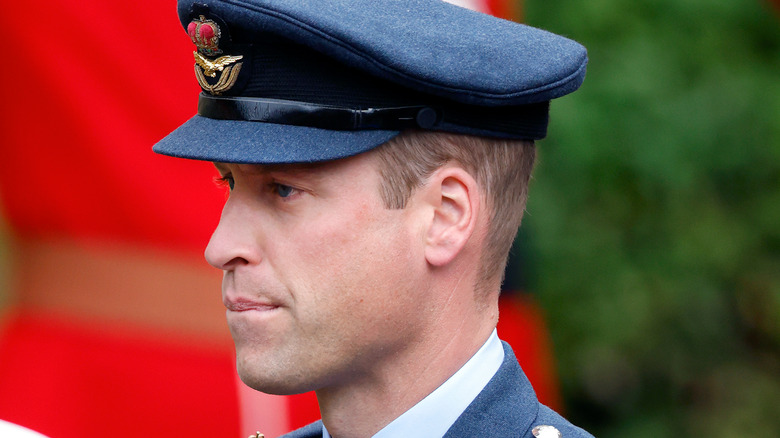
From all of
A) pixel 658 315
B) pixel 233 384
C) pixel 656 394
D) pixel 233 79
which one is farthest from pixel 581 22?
pixel 233 79

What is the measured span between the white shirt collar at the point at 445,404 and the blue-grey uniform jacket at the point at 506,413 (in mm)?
26

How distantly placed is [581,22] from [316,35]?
12.2 ft

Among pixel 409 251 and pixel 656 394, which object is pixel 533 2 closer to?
pixel 656 394

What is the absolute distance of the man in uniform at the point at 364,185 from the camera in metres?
1.93

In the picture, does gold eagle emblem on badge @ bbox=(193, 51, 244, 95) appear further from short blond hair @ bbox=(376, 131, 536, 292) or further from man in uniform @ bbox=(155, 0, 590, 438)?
short blond hair @ bbox=(376, 131, 536, 292)

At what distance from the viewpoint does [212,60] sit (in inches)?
80.8

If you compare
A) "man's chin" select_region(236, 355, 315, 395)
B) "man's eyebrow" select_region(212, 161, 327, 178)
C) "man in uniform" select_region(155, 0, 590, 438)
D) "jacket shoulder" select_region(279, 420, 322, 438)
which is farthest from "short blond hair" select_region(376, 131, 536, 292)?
"jacket shoulder" select_region(279, 420, 322, 438)

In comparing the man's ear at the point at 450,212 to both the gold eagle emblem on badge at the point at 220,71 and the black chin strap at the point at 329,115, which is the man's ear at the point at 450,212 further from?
the gold eagle emblem on badge at the point at 220,71

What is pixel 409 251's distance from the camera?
1.97 meters

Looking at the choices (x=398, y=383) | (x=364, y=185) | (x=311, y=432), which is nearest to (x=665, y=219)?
(x=311, y=432)

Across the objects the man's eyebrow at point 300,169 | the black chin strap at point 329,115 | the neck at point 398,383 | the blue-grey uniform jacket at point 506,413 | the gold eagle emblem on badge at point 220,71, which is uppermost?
the gold eagle emblem on badge at point 220,71

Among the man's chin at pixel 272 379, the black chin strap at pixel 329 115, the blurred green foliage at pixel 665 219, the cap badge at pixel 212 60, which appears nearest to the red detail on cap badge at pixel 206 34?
the cap badge at pixel 212 60

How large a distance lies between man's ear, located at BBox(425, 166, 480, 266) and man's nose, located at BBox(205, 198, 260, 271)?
33cm

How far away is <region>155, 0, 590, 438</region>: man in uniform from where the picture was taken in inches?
75.8
